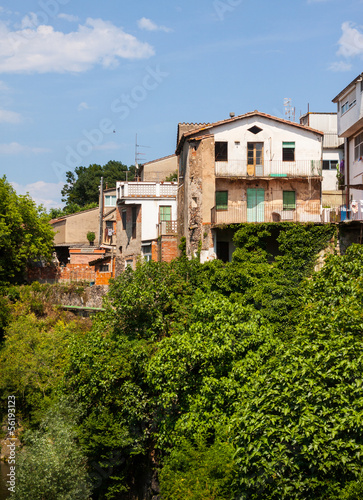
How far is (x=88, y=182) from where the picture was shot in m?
83.1

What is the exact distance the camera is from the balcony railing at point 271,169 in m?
32.6

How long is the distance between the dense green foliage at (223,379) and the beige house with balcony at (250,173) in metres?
2.65

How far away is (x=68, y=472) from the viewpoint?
2162 centimetres

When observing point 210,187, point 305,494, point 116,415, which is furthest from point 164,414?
point 210,187

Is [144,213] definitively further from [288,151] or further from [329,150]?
[329,150]

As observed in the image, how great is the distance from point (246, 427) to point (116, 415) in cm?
873

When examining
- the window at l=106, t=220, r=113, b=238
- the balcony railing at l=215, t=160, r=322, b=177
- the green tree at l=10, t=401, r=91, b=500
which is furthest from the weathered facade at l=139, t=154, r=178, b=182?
the green tree at l=10, t=401, r=91, b=500

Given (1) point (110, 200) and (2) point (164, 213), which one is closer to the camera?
(2) point (164, 213)

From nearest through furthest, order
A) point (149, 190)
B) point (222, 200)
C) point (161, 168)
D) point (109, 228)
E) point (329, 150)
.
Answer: point (222, 200)
point (149, 190)
point (329, 150)
point (161, 168)
point (109, 228)

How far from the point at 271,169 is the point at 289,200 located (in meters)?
2.00

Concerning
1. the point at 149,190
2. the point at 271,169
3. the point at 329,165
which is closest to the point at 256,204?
the point at 271,169

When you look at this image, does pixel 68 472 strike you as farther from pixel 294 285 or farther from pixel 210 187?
pixel 210 187

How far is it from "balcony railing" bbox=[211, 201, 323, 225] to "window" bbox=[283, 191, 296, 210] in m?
0.17

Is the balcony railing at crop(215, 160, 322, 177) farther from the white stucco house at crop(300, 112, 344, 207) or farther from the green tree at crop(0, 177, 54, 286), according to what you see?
the green tree at crop(0, 177, 54, 286)
